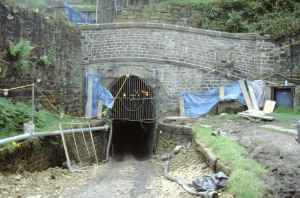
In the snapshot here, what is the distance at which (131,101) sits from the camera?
18.6m

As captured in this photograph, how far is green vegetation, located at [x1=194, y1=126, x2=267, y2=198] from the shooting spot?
20.1ft

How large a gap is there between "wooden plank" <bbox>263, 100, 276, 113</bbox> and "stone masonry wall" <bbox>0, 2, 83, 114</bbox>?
712 cm

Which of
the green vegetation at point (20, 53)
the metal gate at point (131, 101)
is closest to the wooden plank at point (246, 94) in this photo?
the metal gate at point (131, 101)

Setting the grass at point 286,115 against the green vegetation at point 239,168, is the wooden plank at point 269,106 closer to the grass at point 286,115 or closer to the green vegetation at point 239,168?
the grass at point 286,115

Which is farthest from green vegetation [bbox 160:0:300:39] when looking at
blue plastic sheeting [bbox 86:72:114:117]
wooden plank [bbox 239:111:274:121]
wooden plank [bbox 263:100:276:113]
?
blue plastic sheeting [bbox 86:72:114:117]

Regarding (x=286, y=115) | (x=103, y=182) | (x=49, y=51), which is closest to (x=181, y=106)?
(x=286, y=115)

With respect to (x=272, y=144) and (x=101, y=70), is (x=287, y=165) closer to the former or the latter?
(x=272, y=144)

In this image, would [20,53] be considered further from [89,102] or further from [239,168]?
[239,168]

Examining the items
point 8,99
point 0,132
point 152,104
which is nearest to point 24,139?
point 0,132

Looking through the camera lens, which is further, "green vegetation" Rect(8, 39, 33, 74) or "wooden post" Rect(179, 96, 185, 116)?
"wooden post" Rect(179, 96, 185, 116)

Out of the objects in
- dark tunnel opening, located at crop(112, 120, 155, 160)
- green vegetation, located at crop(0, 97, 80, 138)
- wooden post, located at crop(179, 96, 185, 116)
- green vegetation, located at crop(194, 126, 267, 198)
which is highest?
green vegetation, located at crop(0, 97, 80, 138)

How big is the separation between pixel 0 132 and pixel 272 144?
19.2 ft

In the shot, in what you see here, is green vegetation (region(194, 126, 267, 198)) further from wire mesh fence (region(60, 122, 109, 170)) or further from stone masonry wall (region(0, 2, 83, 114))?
stone masonry wall (region(0, 2, 83, 114))

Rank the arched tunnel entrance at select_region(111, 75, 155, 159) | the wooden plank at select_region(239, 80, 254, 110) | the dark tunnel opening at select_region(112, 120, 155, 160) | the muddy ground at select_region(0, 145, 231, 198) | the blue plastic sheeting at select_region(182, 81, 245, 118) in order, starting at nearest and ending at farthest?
the muddy ground at select_region(0, 145, 231, 198) < the wooden plank at select_region(239, 80, 254, 110) < the blue plastic sheeting at select_region(182, 81, 245, 118) < the arched tunnel entrance at select_region(111, 75, 155, 159) < the dark tunnel opening at select_region(112, 120, 155, 160)
